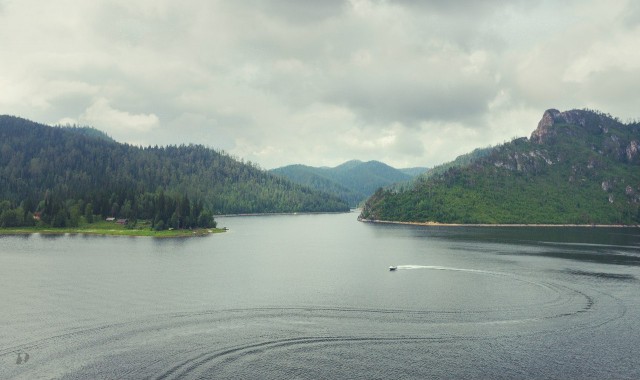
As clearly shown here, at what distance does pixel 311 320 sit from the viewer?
82.2m

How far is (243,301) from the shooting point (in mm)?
95688

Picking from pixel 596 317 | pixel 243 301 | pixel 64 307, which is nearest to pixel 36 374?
pixel 64 307

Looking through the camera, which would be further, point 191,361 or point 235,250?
point 235,250

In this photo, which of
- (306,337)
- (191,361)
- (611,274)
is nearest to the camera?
(191,361)

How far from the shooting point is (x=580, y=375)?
2335 inches

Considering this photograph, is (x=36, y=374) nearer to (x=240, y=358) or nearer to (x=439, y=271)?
(x=240, y=358)

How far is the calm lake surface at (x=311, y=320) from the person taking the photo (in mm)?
61062

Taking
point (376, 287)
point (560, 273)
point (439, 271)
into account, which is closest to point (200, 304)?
point (376, 287)

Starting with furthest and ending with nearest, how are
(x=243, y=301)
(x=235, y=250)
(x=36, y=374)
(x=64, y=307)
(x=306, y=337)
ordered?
(x=235, y=250) → (x=243, y=301) → (x=64, y=307) → (x=306, y=337) → (x=36, y=374)

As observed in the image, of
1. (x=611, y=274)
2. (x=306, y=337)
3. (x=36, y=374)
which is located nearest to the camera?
(x=36, y=374)

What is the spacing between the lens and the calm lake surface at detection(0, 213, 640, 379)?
6106 centimetres

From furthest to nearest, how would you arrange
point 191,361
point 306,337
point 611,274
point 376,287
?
point 611,274
point 376,287
point 306,337
point 191,361

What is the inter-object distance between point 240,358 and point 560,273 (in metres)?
116

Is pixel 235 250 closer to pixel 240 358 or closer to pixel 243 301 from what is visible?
pixel 243 301
